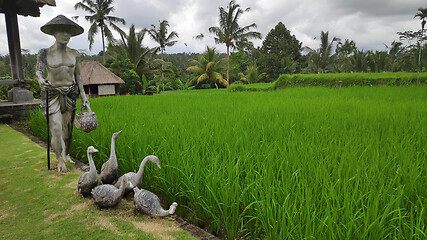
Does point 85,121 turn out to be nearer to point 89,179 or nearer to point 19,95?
point 89,179

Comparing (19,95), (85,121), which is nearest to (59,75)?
(85,121)

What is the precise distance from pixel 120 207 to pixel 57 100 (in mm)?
1483

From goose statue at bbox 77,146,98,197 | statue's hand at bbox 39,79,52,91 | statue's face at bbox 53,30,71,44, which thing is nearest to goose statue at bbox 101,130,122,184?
goose statue at bbox 77,146,98,197

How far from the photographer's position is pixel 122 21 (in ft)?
71.5

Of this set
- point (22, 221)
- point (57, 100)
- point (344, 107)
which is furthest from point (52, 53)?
point (344, 107)

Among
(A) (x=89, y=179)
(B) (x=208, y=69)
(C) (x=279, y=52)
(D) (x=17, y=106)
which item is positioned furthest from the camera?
(C) (x=279, y=52)

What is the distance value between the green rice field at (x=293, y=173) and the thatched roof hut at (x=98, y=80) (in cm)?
1189

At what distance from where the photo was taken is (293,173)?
1.59 m

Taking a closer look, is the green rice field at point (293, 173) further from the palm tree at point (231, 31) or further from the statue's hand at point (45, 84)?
the palm tree at point (231, 31)

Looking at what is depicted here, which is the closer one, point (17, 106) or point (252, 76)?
point (17, 106)

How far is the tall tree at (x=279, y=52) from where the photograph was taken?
24.0 m

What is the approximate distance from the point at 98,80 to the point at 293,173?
15.7 meters

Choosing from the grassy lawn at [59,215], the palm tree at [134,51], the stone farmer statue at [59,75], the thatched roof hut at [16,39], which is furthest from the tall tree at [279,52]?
the grassy lawn at [59,215]

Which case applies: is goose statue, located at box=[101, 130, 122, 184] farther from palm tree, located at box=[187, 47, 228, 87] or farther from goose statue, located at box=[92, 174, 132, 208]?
palm tree, located at box=[187, 47, 228, 87]
